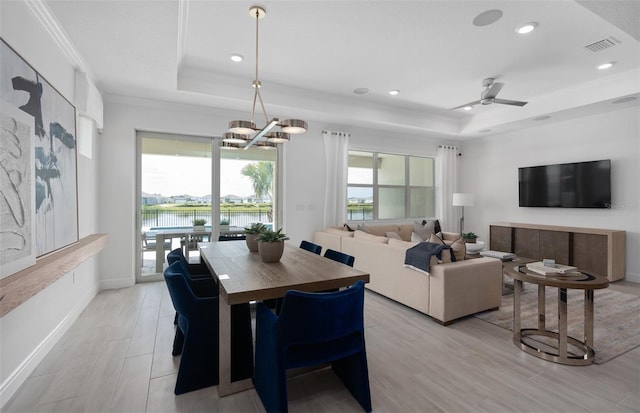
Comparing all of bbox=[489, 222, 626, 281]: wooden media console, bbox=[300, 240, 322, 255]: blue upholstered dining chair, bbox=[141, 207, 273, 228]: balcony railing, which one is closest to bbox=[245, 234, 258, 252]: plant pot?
bbox=[300, 240, 322, 255]: blue upholstered dining chair

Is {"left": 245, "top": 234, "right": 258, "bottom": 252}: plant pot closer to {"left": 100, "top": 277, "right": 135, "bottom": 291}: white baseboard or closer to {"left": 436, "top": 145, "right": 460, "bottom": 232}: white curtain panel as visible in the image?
{"left": 100, "top": 277, "right": 135, "bottom": 291}: white baseboard

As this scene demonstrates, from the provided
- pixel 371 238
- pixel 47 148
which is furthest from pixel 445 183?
pixel 47 148

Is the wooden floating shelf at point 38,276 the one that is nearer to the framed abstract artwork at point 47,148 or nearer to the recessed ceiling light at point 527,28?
the framed abstract artwork at point 47,148

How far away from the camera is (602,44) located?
3227 millimetres

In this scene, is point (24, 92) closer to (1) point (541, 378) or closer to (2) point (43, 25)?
(2) point (43, 25)

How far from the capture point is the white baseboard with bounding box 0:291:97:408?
6.11 ft

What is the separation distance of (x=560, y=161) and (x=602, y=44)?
268 centimetres

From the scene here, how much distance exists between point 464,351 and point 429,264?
0.81 m

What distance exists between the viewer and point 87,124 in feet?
11.2

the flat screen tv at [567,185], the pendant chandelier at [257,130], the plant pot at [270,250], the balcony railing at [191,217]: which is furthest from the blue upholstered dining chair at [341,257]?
the flat screen tv at [567,185]

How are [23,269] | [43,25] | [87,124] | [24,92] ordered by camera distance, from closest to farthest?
1. [23,269]
2. [24,92]
3. [43,25]
4. [87,124]

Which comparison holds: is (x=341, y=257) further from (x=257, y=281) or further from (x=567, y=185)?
(x=567, y=185)

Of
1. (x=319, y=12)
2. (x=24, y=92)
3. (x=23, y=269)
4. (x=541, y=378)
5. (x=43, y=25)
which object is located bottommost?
(x=541, y=378)

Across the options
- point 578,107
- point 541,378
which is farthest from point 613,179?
point 541,378
